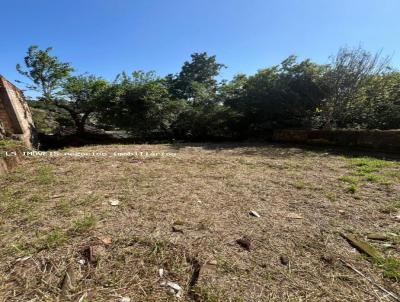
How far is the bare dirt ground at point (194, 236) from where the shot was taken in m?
1.16

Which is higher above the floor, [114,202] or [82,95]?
[82,95]

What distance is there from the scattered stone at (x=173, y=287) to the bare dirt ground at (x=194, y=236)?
0.05 feet

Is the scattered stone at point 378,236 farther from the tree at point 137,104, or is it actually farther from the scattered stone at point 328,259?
the tree at point 137,104

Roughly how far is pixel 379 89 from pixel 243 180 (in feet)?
21.2

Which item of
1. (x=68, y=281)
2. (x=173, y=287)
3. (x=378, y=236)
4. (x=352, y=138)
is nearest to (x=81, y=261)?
(x=68, y=281)

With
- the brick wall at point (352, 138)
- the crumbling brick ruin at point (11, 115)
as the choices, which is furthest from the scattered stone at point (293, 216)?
A: the crumbling brick ruin at point (11, 115)

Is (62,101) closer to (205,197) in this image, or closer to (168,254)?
(205,197)

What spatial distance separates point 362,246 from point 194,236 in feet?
3.78

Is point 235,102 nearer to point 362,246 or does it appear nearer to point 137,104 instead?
point 137,104

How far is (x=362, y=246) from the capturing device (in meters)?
1.49

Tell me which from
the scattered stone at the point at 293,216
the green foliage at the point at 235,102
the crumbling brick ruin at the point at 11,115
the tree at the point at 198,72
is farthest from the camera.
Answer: the tree at the point at 198,72

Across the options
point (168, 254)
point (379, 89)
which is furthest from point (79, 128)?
point (379, 89)

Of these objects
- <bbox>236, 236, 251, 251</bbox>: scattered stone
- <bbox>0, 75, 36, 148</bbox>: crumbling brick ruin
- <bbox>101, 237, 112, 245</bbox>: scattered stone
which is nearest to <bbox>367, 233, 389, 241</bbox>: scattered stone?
<bbox>236, 236, 251, 251</bbox>: scattered stone

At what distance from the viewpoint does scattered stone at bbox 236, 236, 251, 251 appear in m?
1.49
